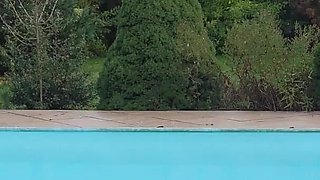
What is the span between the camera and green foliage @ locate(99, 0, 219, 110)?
780 cm

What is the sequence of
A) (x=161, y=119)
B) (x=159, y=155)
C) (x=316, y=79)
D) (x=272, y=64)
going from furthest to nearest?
(x=316, y=79) < (x=272, y=64) < (x=161, y=119) < (x=159, y=155)

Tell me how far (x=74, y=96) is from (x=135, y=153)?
2684 millimetres

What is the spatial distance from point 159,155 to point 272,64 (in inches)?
93.1

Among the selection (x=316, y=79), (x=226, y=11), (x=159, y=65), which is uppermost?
(x=226, y=11)

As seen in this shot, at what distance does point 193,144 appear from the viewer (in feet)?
20.2

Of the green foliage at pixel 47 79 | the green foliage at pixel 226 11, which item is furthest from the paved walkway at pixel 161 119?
the green foliage at pixel 226 11

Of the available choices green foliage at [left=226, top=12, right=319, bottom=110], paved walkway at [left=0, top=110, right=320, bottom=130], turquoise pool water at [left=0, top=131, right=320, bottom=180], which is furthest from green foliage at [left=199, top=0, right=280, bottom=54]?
turquoise pool water at [left=0, top=131, right=320, bottom=180]

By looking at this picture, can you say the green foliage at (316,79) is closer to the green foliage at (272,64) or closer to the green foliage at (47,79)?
the green foliage at (272,64)

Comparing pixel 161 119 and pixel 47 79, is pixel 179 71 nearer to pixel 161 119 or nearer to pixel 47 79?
pixel 161 119

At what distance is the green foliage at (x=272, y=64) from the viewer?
7727 millimetres

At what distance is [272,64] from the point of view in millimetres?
7719

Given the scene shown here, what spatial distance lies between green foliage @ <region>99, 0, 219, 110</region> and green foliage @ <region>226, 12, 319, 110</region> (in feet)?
1.21

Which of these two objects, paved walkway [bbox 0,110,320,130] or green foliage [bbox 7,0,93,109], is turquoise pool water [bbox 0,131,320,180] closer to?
paved walkway [bbox 0,110,320,130]

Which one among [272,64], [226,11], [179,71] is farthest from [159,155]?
[226,11]
